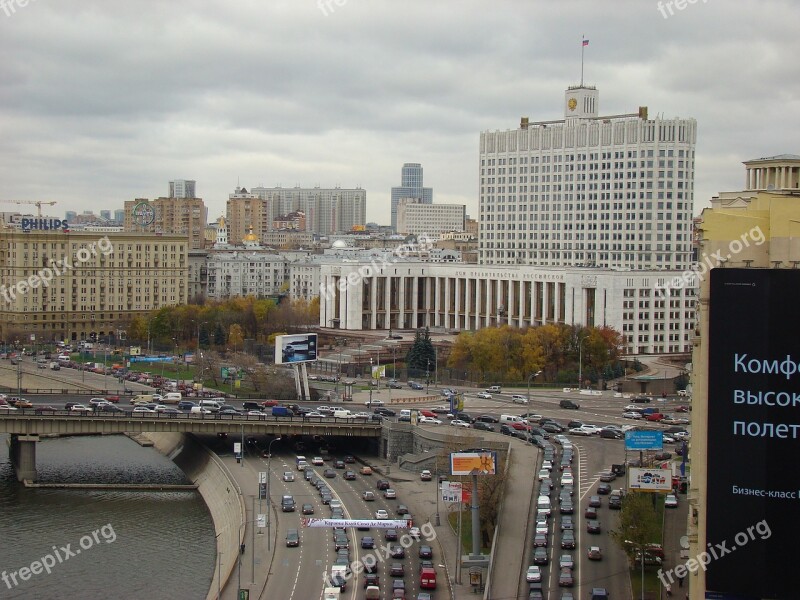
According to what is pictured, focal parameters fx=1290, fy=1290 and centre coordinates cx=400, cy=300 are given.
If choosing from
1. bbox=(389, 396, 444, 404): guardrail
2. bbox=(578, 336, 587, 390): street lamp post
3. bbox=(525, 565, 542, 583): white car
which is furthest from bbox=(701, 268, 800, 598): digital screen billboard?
bbox=(578, 336, 587, 390): street lamp post

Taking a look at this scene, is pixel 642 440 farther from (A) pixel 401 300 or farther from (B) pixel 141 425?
(A) pixel 401 300

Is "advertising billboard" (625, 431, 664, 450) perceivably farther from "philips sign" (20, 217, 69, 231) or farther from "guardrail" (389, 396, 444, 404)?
"philips sign" (20, 217, 69, 231)

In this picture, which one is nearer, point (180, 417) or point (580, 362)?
point (180, 417)

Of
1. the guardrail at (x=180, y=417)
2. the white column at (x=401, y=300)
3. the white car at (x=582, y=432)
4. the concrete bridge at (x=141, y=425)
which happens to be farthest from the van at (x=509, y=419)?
the white column at (x=401, y=300)

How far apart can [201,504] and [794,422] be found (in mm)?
37162

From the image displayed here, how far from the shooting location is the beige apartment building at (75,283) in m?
130

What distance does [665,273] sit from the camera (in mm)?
102750

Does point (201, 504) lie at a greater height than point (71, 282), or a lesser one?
lesser

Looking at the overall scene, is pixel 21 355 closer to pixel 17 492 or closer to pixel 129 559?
pixel 17 492

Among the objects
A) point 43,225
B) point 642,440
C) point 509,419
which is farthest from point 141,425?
point 43,225

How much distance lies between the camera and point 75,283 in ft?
436

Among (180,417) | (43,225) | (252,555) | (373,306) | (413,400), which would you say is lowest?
(252,555)

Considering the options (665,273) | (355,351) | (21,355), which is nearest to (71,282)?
(21,355)

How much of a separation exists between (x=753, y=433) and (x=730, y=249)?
4.51 m
